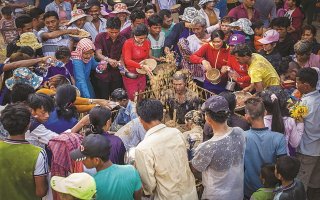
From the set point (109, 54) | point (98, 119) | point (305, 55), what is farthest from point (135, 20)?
point (98, 119)

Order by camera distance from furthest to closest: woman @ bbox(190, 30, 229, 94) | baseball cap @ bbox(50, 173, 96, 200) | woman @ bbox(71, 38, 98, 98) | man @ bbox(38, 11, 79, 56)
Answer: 1. man @ bbox(38, 11, 79, 56)
2. woman @ bbox(190, 30, 229, 94)
3. woman @ bbox(71, 38, 98, 98)
4. baseball cap @ bbox(50, 173, 96, 200)

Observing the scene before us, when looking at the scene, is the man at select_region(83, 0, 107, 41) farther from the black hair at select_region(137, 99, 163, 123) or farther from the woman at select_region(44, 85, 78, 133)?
the black hair at select_region(137, 99, 163, 123)

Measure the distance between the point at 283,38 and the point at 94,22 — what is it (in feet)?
9.56

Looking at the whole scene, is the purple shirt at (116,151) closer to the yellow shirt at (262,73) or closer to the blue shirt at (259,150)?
the blue shirt at (259,150)

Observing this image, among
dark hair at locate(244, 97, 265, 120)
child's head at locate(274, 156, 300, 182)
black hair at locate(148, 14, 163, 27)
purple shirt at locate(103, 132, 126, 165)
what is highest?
black hair at locate(148, 14, 163, 27)

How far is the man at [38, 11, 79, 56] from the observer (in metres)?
6.54

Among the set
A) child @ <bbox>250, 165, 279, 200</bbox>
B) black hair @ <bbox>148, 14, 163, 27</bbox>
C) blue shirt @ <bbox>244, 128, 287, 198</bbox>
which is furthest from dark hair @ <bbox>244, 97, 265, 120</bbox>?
black hair @ <bbox>148, 14, 163, 27</bbox>

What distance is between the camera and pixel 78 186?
2873 millimetres

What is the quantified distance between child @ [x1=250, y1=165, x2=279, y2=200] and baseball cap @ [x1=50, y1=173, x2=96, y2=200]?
1.34 metres

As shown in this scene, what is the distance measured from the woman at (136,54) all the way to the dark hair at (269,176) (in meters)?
2.77

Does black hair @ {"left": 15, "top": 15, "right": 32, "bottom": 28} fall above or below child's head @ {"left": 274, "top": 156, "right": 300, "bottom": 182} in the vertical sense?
above

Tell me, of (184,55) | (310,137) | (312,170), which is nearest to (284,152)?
(310,137)

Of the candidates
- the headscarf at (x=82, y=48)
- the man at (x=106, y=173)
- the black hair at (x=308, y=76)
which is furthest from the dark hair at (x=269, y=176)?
the headscarf at (x=82, y=48)

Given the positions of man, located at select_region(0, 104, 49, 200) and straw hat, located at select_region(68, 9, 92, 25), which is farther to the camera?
straw hat, located at select_region(68, 9, 92, 25)
